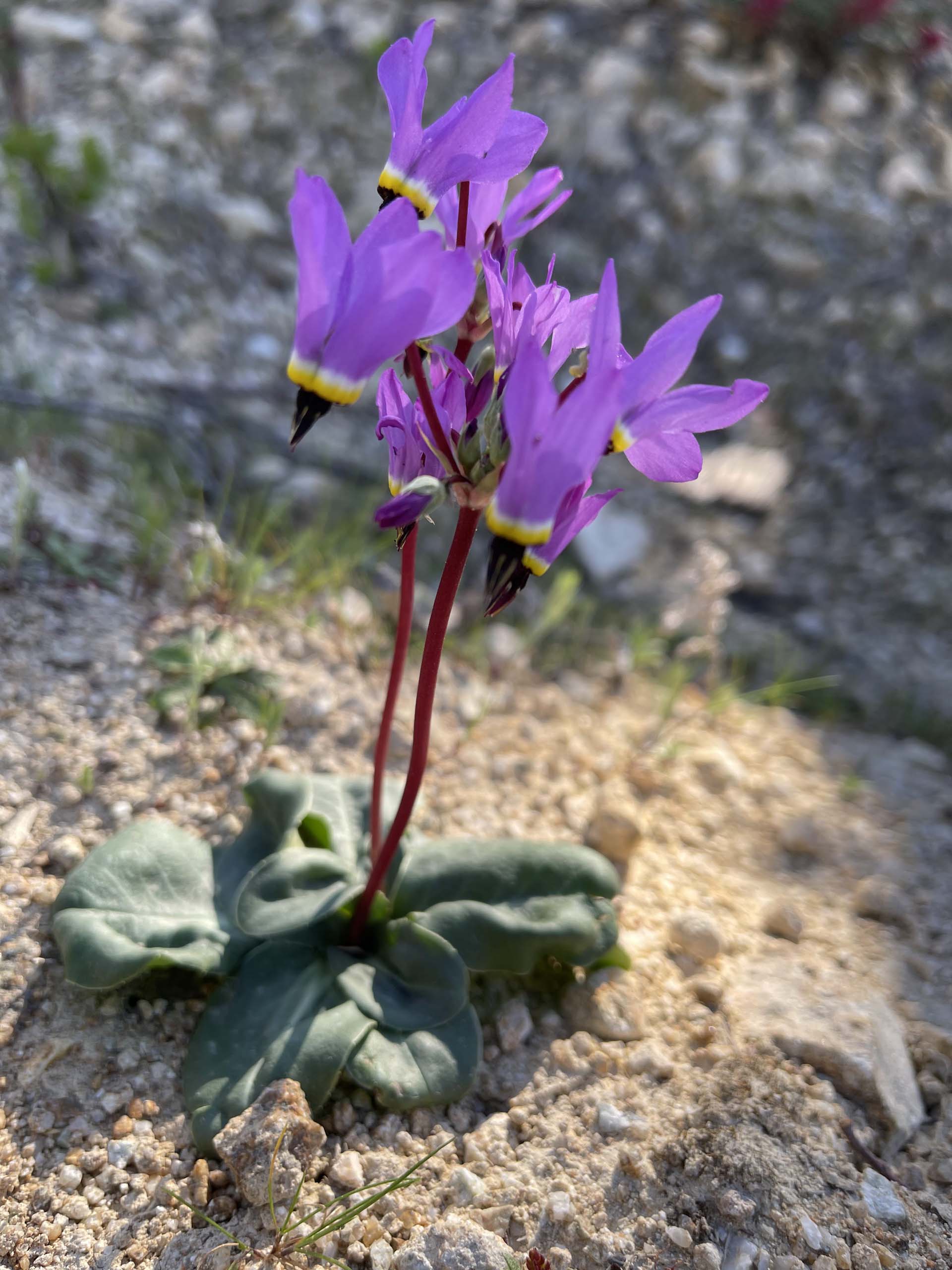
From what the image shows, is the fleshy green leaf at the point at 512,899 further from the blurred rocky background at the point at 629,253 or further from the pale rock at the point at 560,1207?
the blurred rocky background at the point at 629,253

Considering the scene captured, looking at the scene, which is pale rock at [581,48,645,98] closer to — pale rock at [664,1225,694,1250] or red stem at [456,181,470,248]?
red stem at [456,181,470,248]

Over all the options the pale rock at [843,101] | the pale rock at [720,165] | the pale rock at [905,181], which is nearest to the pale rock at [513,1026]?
the pale rock at [720,165]

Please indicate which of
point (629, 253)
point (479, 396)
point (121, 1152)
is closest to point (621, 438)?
point (479, 396)

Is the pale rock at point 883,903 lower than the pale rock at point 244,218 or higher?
lower

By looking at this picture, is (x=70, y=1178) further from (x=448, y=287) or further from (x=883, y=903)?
(x=883, y=903)

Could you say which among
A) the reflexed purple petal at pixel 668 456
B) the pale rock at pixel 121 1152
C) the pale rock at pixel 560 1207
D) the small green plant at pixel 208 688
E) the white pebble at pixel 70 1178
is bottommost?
A: the white pebble at pixel 70 1178

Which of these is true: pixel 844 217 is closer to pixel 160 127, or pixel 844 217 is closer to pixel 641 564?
pixel 641 564

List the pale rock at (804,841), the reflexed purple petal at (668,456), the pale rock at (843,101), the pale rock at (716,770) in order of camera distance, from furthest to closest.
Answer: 1. the pale rock at (843,101)
2. the pale rock at (716,770)
3. the pale rock at (804,841)
4. the reflexed purple petal at (668,456)
